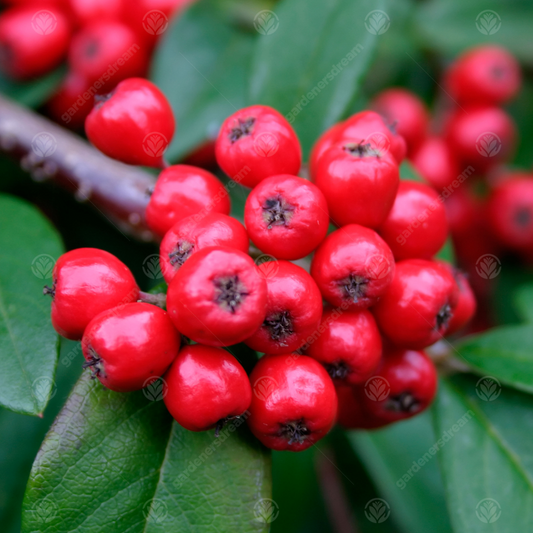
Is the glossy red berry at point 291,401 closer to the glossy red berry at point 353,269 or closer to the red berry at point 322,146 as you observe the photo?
the glossy red berry at point 353,269

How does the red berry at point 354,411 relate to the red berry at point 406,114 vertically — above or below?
below

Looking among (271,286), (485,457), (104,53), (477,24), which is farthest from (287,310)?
(477,24)

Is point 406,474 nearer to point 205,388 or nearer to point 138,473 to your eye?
point 138,473

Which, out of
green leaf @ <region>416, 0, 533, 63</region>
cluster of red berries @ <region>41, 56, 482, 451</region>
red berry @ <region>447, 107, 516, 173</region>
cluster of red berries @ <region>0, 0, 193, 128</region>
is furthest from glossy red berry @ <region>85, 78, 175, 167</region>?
green leaf @ <region>416, 0, 533, 63</region>

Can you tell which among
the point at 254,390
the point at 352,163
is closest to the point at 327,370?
the point at 254,390

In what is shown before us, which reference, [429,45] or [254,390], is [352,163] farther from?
[429,45]

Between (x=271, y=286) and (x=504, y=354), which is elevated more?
(x=271, y=286)

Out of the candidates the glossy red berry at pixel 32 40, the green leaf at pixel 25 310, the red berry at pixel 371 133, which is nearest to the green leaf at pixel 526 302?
the red berry at pixel 371 133
